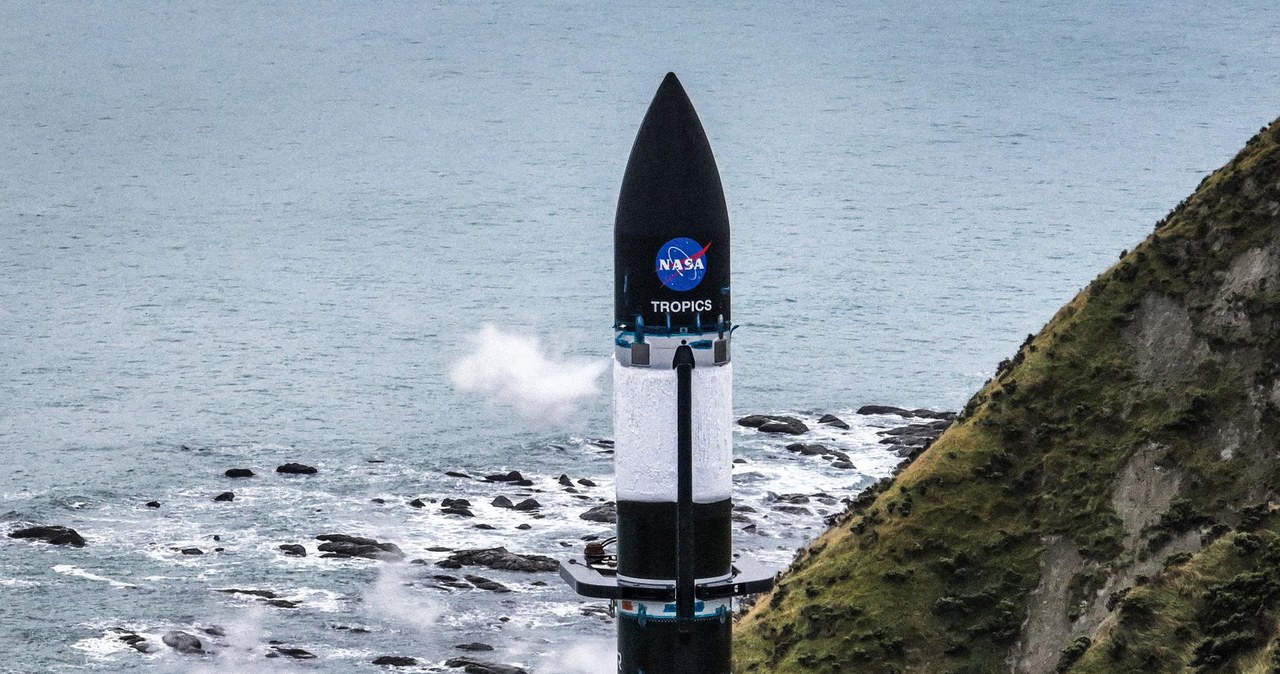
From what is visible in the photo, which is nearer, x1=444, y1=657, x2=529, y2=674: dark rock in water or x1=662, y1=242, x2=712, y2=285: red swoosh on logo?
x1=662, y1=242, x2=712, y2=285: red swoosh on logo

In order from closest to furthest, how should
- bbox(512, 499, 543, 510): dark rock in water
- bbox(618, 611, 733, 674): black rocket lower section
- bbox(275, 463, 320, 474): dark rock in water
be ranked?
1. bbox(618, 611, 733, 674): black rocket lower section
2. bbox(512, 499, 543, 510): dark rock in water
3. bbox(275, 463, 320, 474): dark rock in water

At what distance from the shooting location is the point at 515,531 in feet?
437

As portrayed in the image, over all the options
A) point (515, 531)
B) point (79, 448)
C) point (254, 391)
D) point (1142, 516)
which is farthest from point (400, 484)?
point (1142, 516)

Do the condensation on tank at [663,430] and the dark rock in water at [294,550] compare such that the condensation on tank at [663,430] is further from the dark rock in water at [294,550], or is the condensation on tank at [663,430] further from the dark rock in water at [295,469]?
the dark rock in water at [295,469]

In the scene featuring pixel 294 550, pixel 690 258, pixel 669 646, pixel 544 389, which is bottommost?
pixel 294 550

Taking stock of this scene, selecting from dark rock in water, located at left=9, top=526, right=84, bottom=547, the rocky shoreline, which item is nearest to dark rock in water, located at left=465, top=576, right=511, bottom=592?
the rocky shoreline

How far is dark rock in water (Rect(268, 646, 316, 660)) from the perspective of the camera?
11088 centimetres

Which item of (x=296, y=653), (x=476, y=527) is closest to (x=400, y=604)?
(x=296, y=653)

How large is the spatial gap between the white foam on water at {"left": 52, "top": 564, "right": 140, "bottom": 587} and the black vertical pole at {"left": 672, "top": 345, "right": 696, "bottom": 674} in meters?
94.5

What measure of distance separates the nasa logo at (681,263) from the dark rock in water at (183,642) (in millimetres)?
80975

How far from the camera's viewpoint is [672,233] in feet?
125

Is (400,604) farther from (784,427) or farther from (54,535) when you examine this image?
Answer: (784,427)

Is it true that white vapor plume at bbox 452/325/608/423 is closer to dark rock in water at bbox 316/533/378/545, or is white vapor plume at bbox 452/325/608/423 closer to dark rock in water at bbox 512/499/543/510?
dark rock in water at bbox 512/499/543/510

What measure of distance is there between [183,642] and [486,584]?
19.7 meters
